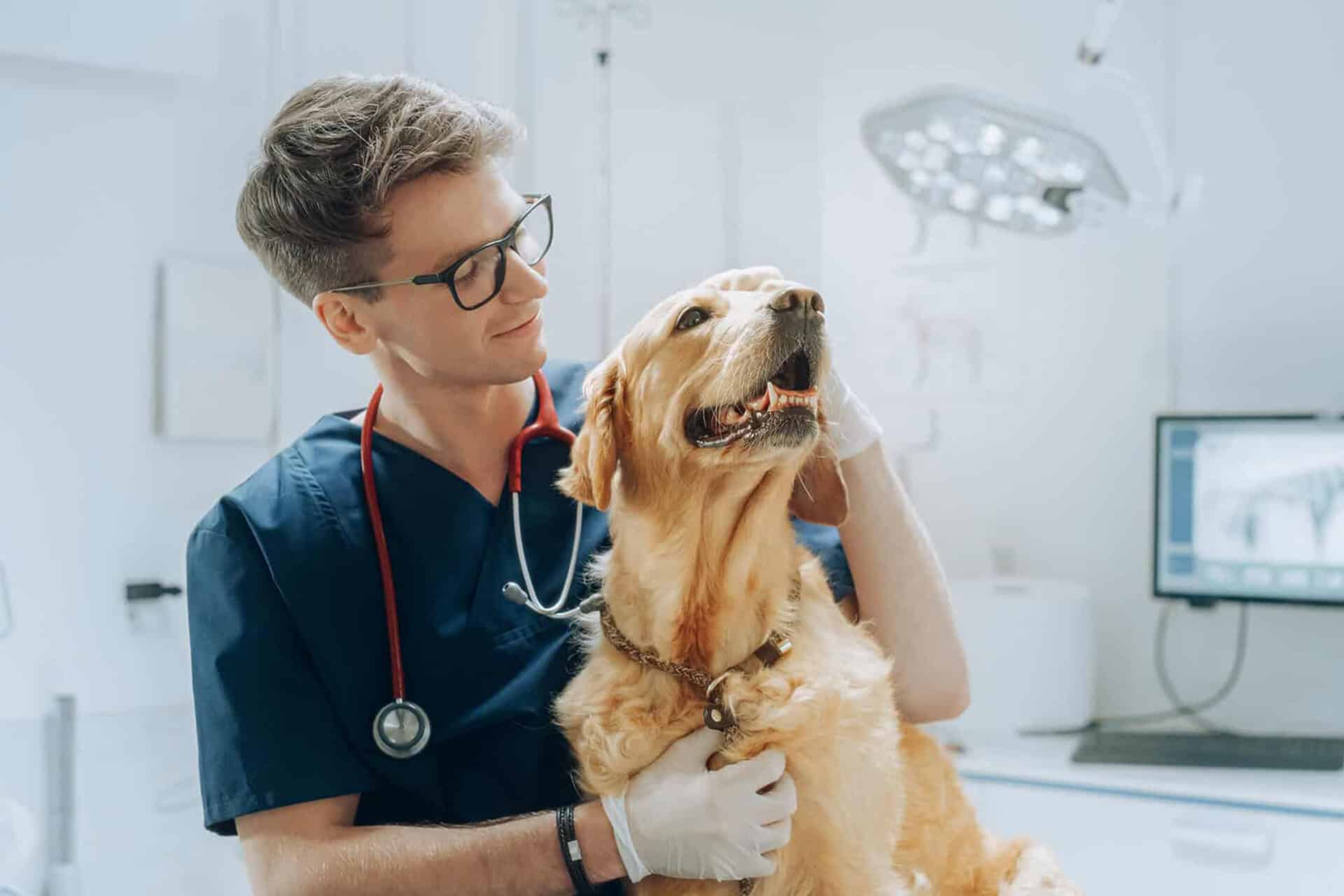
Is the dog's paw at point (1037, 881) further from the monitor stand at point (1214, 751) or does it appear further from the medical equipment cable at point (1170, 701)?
the medical equipment cable at point (1170, 701)

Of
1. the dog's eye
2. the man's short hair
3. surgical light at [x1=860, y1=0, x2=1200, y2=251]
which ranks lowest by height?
the dog's eye

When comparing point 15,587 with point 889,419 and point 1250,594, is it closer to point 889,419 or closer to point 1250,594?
point 889,419

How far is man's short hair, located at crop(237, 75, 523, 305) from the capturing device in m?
1.20

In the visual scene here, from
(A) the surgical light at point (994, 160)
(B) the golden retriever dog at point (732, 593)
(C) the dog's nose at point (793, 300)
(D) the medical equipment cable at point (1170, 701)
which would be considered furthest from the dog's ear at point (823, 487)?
(D) the medical equipment cable at point (1170, 701)

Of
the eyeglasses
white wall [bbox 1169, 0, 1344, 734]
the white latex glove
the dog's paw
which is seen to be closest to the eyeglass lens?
the eyeglasses

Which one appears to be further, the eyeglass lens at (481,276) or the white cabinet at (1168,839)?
the white cabinet at (1168,839)

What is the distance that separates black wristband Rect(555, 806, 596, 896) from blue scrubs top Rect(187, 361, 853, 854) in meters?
0.12

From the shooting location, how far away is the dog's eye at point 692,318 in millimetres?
1152

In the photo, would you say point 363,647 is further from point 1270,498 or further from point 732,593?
point 1270,498

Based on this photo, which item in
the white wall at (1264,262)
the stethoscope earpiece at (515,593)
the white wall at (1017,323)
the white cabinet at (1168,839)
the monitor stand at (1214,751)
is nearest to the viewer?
the stethoscope earpiece at (515,593)

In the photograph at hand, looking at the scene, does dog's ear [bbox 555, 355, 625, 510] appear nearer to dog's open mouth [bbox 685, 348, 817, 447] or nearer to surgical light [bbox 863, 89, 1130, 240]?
dog's open mouth [bbox 685, 348, 817, 447]

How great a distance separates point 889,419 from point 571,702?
5.98 feet

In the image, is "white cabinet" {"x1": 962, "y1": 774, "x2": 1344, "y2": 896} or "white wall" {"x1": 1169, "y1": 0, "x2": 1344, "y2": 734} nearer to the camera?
"white cabinet" {"x1": 962, "y1": 774, "x2": 1344, "y2": 896}

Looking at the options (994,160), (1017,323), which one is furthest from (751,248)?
(994,160)
